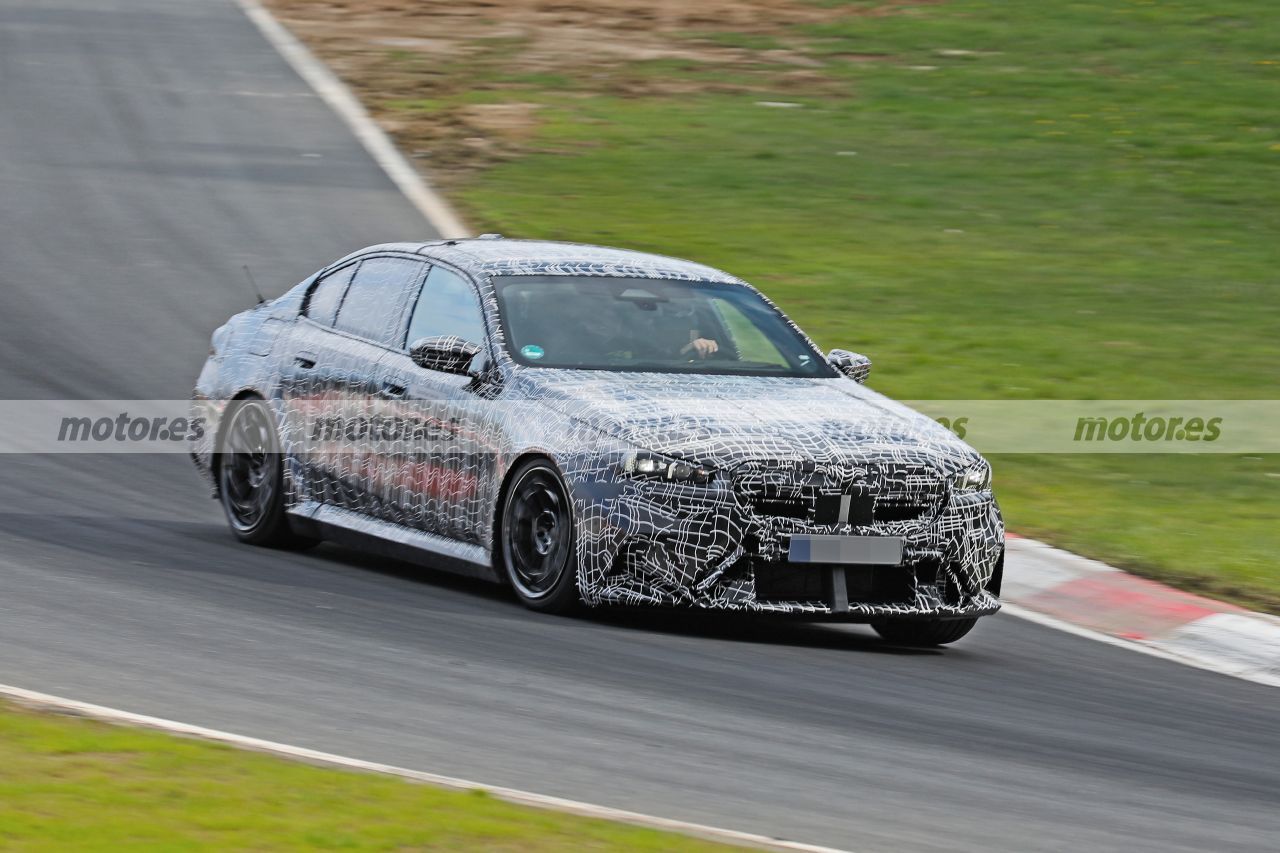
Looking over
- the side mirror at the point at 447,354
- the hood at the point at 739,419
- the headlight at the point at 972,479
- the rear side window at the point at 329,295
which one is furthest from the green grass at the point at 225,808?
the rear side window at the point at 329,295

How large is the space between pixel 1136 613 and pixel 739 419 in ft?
8.44

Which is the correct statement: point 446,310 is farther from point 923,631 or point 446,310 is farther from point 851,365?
point 923,631

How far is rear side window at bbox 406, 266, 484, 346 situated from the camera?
1005 cm

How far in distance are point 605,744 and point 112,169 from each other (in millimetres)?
15807

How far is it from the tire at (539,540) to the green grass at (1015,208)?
3.60 meters

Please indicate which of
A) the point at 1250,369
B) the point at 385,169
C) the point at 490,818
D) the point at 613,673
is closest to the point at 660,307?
the point at 613,673

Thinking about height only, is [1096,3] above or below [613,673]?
above

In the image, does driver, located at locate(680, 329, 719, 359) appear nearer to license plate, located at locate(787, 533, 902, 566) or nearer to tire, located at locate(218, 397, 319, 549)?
license plate, located at locate(787, 533, 902, 566)

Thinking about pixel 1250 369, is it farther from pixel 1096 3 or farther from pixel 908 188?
pixel 1096 3

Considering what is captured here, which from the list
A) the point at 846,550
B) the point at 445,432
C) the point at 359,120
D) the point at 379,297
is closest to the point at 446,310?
the point at 379,297

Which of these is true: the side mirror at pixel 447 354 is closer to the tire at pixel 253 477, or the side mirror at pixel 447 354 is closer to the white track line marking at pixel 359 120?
the tire at pixel 253 477

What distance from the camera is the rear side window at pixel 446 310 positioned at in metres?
10.1

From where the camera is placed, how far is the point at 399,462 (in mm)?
10062

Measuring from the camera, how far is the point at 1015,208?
73.5 feet
